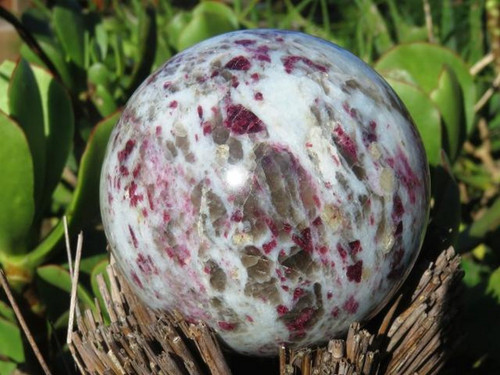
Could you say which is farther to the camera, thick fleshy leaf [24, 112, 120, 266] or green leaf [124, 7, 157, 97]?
green leaf [124, 7, 157, 97]

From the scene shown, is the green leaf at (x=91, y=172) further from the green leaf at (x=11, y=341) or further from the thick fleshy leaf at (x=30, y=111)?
the green leaf at (x=11, y=341)

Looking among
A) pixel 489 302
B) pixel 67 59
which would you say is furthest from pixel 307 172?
pixel 67 59

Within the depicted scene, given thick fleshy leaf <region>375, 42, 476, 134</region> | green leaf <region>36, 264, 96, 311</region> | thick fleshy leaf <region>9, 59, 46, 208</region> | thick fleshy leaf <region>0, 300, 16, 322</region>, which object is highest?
thick fleshy leaf <region>9, 59, 46, 208</region>

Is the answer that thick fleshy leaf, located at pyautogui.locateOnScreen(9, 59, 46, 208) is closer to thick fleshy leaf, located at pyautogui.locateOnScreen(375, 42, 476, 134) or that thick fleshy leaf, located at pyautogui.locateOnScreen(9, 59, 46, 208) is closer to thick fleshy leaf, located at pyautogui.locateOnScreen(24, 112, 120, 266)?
thick fleshy leaf, located at pyautogui.locateOnScreen(24, 112, 120, 266)

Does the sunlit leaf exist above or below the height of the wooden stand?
below

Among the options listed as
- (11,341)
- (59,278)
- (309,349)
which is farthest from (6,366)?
(309,349)

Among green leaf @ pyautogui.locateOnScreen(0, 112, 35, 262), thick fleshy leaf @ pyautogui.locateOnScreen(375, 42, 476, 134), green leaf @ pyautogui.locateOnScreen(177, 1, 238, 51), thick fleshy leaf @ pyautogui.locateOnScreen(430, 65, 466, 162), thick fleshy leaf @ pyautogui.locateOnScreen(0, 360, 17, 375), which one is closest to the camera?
green leaf @ pyautogui.locateOnScreen(0, 112, 35, 262)

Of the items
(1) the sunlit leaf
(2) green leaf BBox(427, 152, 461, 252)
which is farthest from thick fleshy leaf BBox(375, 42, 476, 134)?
(1) the sunlit leaf
